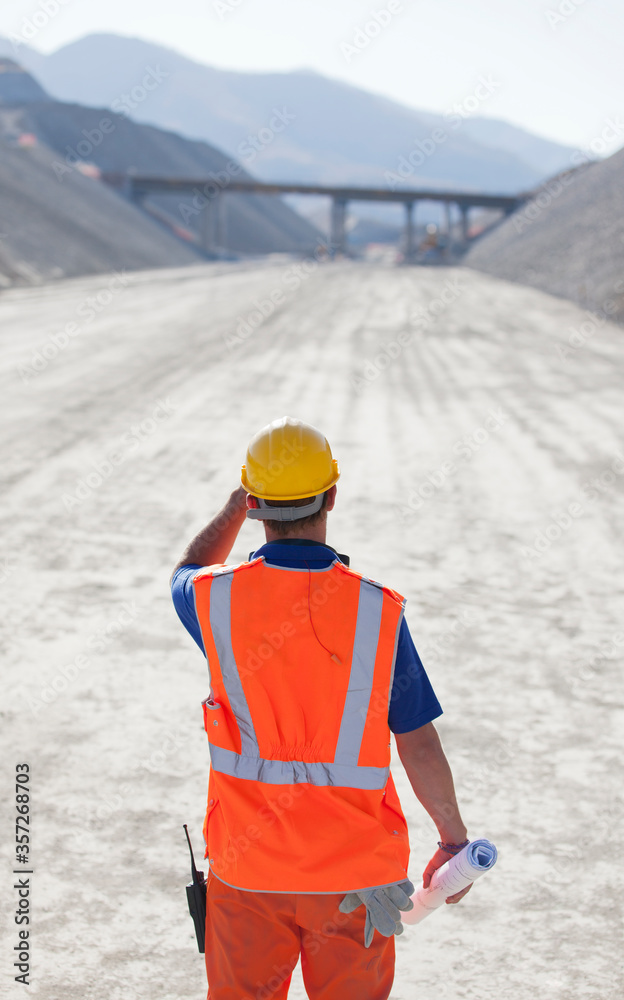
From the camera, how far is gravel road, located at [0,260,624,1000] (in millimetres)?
3189

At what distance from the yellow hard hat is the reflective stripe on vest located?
0.84 feet

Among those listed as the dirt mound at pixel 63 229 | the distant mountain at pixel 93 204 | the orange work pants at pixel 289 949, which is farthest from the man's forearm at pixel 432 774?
the dirt mound at pixel 63 229

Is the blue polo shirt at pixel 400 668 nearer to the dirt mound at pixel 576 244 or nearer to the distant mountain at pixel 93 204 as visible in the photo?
the dirt mound at pixel 576 244

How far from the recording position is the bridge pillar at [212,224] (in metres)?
73.1

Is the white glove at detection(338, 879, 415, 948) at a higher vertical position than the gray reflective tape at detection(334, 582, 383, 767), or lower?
lower

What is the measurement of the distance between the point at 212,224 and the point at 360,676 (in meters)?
78.2

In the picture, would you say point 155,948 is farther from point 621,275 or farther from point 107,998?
point 621,275

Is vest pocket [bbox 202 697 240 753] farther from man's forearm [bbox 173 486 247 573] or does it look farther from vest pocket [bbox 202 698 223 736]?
man's forearm [bbox 173 486 247 573]

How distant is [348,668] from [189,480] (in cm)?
695

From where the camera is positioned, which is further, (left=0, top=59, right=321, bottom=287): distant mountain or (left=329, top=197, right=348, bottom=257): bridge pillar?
(left=329, top=197, right=348, bottom=257): bridge pillar

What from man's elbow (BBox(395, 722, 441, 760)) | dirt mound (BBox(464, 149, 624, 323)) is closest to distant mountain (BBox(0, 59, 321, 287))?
dirt mound (BBox(464, 149, 624, 323))

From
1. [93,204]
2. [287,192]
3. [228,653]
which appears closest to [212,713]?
[228,653]

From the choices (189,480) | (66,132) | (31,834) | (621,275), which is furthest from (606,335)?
(66,132)

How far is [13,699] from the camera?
4.76 meters
